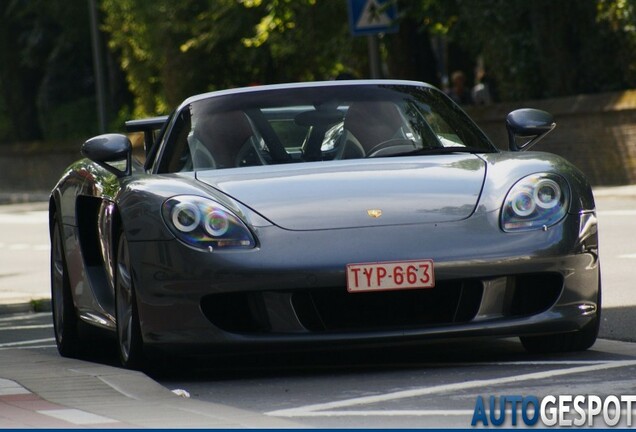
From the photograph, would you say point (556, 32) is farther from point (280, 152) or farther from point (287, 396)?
point (287, 396)

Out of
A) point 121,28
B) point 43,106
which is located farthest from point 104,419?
point 43,106

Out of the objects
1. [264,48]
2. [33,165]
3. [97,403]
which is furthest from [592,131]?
[33,165]

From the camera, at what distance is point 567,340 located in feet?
25.8

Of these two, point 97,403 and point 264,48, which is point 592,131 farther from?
point 97,403

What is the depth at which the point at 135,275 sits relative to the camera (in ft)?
24.4

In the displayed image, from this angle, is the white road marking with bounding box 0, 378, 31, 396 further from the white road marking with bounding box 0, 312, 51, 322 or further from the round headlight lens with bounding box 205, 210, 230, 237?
the white road marking with bounding box 0, 312, 51, 322

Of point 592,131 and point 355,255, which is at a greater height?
point 355,255

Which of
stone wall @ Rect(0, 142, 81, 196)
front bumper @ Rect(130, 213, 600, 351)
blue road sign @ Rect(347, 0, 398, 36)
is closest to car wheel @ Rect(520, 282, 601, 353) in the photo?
front bumper @ Rect(130, 213, 600, 351)

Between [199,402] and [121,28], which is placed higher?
[199,402]

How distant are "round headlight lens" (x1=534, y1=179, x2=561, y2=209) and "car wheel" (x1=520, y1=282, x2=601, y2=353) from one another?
1.56 feet

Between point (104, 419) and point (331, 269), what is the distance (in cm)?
148

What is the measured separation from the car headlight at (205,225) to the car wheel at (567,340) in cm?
148

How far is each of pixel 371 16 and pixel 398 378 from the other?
1380cm

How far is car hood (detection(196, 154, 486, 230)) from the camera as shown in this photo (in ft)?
24.0
